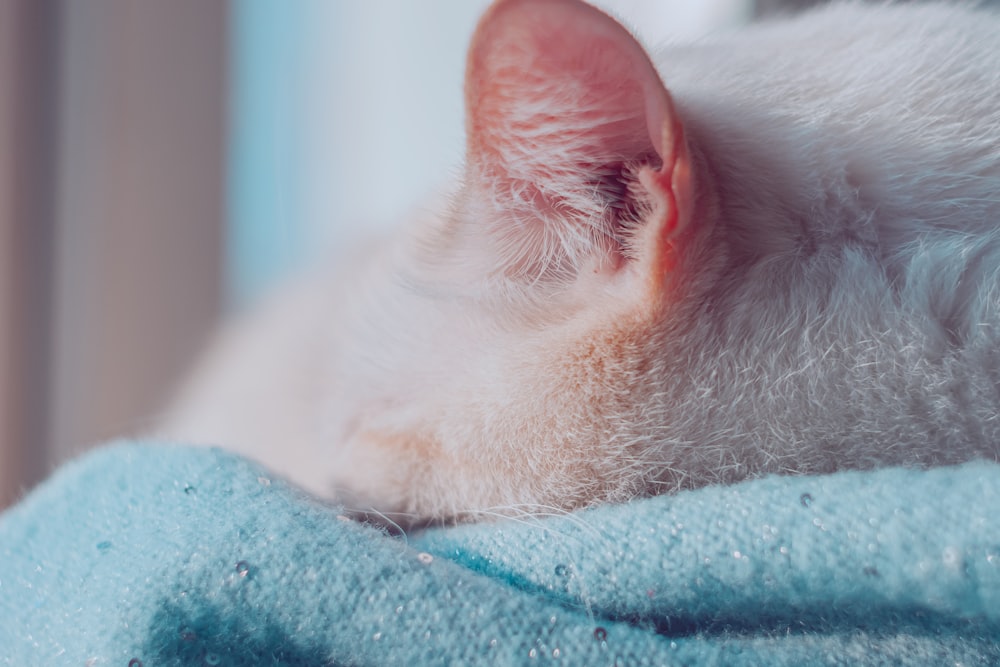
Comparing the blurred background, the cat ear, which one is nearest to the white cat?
the cat ear

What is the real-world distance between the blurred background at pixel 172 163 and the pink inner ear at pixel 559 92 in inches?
23.5

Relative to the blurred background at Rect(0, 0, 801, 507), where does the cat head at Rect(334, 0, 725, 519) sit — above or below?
above

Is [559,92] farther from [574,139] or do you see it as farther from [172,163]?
[172,163]

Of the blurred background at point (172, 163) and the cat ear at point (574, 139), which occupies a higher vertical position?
the cat ear at point (574, 139)

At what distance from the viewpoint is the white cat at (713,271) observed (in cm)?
39

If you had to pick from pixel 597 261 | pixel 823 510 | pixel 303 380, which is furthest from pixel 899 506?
pixel 303 380

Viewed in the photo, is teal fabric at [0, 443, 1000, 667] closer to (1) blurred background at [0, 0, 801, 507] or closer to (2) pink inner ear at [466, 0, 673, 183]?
(2) pink inner ear at [466, 0, 673, 183]

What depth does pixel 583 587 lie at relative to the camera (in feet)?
1.22

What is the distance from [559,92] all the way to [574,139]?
0.08ft

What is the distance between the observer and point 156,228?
1298 mm

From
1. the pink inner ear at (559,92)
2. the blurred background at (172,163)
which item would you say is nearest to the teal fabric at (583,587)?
the pink inner ear at (559,92)

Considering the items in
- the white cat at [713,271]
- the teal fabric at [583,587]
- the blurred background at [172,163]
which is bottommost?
the blurred background at [172,163]

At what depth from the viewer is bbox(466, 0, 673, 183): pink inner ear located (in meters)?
0.35

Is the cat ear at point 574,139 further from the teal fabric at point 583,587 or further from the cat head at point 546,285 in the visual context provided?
the teal fabric at point 583,587
